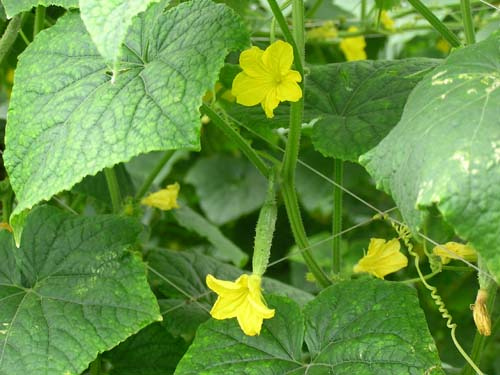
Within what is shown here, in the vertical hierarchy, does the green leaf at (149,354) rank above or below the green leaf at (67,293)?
below

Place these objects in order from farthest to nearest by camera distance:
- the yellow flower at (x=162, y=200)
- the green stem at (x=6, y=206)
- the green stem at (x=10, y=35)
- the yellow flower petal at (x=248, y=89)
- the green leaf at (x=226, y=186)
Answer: the green leaf at (x=226, y=186) < the yellow flower at (x=162, y=200) < the green stem at (x=6, y=206) < the green stem at (x=10, y=35) < the yellow flower petal at (x=248, y=89)

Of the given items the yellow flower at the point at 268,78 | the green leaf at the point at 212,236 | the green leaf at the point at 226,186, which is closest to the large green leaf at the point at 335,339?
the yellow flower at the point at 268,78

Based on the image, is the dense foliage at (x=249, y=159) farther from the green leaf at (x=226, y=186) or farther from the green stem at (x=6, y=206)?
the green leaf at (x=226, y=186)

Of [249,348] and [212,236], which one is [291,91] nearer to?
[249,348]

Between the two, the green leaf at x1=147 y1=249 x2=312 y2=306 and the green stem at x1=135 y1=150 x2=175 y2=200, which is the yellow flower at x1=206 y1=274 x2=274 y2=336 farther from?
the green stem at x1=135 y1=150 x2=175 y2=200

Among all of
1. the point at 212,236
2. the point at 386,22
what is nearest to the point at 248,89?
the point at 212,236

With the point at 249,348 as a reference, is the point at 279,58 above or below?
above

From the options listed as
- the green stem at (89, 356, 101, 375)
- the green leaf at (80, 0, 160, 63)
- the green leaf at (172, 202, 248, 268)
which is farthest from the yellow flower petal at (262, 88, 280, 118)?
the green leaf at (172, 202, 248, 268)
